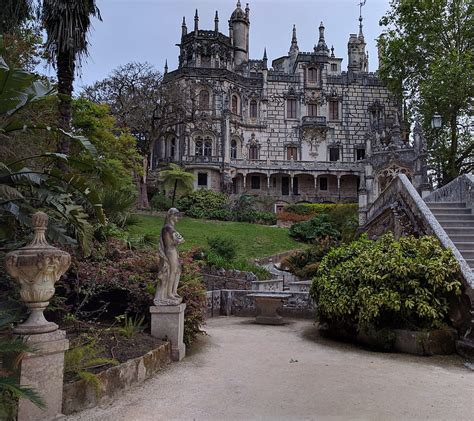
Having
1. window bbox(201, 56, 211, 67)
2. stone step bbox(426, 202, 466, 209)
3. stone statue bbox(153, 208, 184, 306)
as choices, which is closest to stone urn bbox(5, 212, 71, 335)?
stone statue bbox(153, 208, 184, 306)

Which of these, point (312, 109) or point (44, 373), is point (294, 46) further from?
point (44, 373)

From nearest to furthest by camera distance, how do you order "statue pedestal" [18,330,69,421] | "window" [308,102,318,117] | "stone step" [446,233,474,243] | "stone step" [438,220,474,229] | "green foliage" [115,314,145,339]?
"statue pedestal" [18,330,69,421] → "green foliage" [115,314,145,339] → "stone step" [446,233,474,243] → "stone step" [438,220,474,229] → "window" [308,102,318,117]

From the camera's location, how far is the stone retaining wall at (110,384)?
4.70 meters

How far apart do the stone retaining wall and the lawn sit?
15602 millimetres

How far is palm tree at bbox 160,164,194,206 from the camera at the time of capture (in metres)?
32.2

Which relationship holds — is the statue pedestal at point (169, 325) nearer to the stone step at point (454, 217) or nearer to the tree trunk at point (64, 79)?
the tree trunk at point (64, 79)

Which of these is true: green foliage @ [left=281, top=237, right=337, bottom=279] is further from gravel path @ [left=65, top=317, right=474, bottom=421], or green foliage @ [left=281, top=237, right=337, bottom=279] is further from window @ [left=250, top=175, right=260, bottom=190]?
window @ [left=250, top=175, right=260, bottom=190]

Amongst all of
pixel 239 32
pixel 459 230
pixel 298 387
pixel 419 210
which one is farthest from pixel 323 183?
pixel 298 387

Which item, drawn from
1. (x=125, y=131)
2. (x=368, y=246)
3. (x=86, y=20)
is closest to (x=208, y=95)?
(x=125, y=131)

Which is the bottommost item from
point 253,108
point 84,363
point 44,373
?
point 84,363

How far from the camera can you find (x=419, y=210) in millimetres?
10672

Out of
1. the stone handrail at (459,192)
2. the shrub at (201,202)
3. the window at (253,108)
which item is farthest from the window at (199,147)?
the stone handrail at (459,192)

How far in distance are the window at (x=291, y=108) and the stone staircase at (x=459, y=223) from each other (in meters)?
36.2

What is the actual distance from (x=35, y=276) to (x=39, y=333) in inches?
21.8
